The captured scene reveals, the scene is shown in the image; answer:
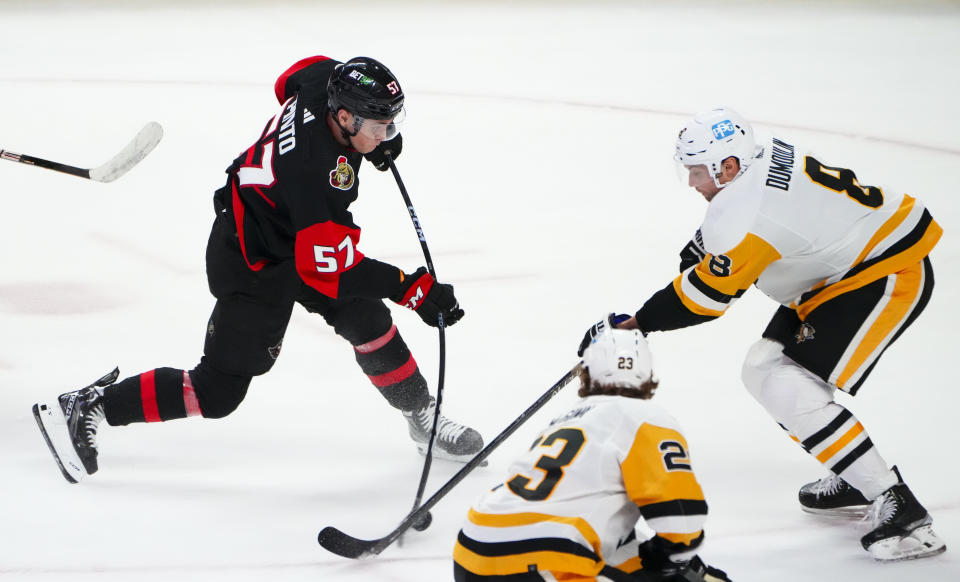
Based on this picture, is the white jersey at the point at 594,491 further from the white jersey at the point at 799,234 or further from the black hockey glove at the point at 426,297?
the black hockey glove at the point at 426,297

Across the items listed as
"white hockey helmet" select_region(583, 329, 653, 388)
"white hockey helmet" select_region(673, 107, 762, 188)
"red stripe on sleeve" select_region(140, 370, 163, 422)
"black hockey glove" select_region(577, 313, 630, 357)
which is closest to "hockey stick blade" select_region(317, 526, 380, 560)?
"red stripe on sleeve" select_region(140, 370, 163, 422)

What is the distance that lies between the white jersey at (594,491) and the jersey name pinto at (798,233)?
2.03 feet

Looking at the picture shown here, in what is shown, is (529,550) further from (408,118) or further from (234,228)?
(408,118)

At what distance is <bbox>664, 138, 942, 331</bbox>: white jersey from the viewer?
2.35 metres

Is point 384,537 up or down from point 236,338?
down

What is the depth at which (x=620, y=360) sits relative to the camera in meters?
1.89

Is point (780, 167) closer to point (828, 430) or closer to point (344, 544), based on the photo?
point (828, 430)

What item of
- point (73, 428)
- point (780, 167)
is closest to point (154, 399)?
point (73, 428)

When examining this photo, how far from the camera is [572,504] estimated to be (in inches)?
71.1

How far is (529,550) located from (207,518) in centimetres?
116

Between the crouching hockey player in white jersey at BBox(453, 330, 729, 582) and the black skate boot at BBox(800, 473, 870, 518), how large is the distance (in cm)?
87

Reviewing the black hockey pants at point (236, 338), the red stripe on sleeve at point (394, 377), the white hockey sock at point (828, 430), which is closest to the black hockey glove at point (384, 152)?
the black hockey pants at point (236, 338)

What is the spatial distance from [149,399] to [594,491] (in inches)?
54.4

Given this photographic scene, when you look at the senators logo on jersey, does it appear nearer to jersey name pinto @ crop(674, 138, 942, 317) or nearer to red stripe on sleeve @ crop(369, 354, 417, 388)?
red stripe on sleeve @ crop(369, 354, 417, 388)
